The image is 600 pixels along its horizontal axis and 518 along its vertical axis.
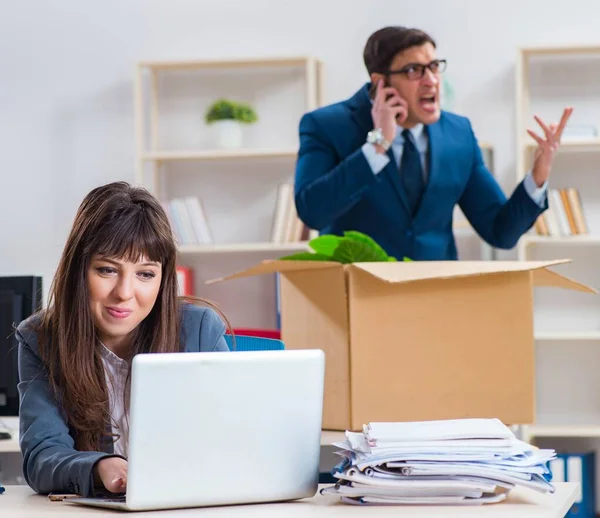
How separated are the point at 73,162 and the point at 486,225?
101 inches

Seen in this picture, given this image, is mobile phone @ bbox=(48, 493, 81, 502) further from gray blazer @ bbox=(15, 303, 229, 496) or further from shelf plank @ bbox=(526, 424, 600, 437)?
shelf plank @ bbox=(526, 424, 600, 437)

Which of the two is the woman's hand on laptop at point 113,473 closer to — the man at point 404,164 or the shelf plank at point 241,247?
the man at point 404,164

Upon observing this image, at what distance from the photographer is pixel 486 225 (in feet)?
8.17

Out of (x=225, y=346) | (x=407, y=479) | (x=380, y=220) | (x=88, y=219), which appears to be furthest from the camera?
(x=380, y=220)

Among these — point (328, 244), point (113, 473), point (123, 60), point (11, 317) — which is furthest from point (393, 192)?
point (123, 60)

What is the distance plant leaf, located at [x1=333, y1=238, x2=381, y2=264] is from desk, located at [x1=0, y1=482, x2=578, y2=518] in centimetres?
62

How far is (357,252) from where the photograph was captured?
1833mm

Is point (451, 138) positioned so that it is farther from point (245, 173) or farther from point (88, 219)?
point (245, 173)

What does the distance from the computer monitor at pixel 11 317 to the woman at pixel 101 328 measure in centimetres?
91

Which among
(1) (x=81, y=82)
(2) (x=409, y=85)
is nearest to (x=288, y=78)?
(1) (x=81, y=82)

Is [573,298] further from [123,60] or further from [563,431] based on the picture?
[123,60]

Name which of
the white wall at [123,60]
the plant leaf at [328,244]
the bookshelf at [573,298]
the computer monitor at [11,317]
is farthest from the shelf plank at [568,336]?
the plant leaf at [328,244]

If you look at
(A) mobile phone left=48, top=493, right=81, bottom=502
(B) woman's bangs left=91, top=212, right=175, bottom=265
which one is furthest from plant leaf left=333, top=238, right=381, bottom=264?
(A) mobile phone left=48, top=493, right=81, bottom=502

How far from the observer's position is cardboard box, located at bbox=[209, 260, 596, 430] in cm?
180
